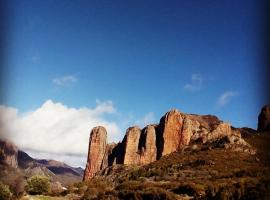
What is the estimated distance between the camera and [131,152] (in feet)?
597

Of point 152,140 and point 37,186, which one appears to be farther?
point 152,140

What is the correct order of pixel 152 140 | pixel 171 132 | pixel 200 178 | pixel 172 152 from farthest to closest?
pixel 152 140 < pixel 171 132 < pixel 172 152 < pixel 200 178

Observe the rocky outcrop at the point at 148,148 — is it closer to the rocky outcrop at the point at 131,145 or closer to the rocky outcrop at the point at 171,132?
the rocky outcrop at the point at 131,145

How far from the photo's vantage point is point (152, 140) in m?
179

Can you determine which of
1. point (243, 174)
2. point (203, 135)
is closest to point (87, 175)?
point (203, 135)

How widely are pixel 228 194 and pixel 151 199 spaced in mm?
12477

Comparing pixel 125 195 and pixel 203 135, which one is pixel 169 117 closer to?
pixel 203 135

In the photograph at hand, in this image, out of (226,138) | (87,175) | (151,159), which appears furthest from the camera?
(87,175)

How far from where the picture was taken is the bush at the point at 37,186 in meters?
64.9

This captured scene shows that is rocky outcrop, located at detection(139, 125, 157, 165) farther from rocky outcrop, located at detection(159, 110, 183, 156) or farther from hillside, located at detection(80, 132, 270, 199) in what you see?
hillside, located at detection(80, 132, 270, 199)

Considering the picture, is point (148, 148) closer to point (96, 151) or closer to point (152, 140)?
point (152, 140)

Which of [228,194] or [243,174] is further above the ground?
[243,174]

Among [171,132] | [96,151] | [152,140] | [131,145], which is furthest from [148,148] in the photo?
[96,151]

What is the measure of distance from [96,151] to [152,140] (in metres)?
28.3
